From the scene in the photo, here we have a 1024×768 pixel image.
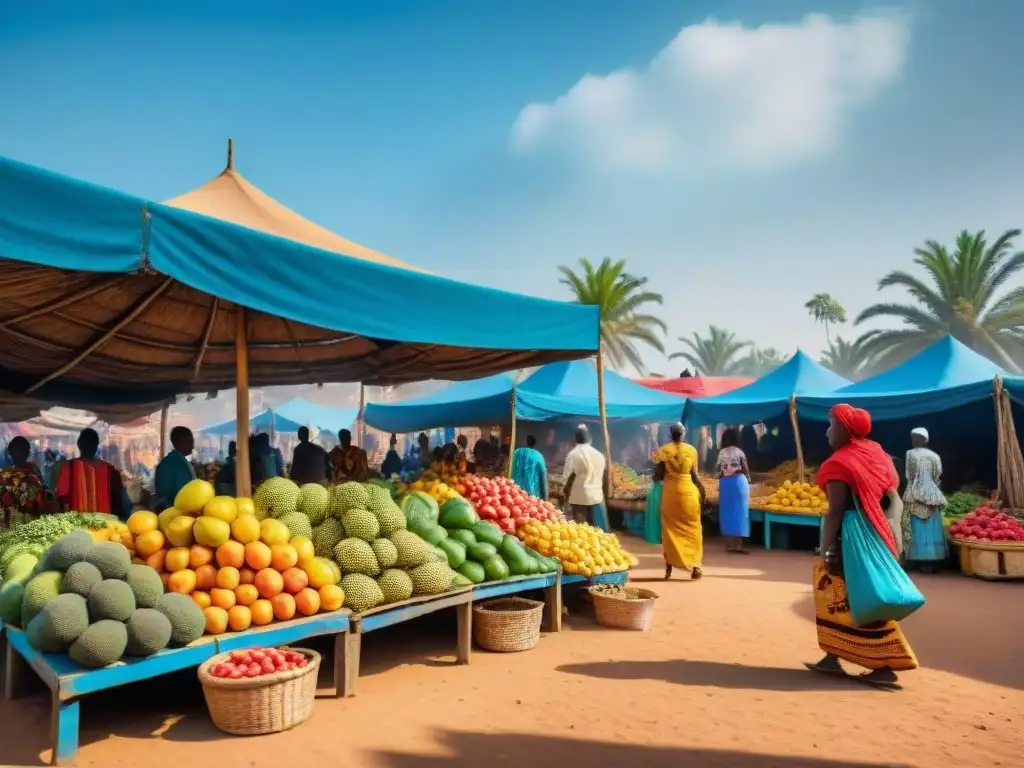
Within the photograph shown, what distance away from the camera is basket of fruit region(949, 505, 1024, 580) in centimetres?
903

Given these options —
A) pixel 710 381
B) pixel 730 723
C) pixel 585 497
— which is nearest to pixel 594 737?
pixel 730 723

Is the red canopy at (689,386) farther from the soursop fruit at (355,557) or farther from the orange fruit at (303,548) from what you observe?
the orange fruit at (303,548)

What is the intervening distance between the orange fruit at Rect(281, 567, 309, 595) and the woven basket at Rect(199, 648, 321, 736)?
0.55m

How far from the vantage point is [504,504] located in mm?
7117

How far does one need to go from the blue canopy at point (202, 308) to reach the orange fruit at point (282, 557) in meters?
1.53

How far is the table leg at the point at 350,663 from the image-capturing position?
457 cm

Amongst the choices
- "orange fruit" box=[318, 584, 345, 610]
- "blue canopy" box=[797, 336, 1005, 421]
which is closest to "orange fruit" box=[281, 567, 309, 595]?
"orange fruit" box=[318, 584, 345, 610]

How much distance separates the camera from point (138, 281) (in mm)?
5871

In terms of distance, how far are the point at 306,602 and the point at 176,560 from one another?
0.80 meters

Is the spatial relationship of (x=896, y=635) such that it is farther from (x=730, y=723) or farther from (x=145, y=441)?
(x=145, y=441)

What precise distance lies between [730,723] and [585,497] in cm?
566

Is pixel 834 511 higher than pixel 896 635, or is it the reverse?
pixel 834 511

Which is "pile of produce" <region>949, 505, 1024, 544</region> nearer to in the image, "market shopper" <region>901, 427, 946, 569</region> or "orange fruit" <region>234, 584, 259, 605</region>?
"market shopper" <region>901, 427, 946, 569</region>

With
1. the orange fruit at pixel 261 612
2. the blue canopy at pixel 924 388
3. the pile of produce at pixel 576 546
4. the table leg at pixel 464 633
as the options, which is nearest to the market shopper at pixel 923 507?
the blue canopy at pixel 924 388
